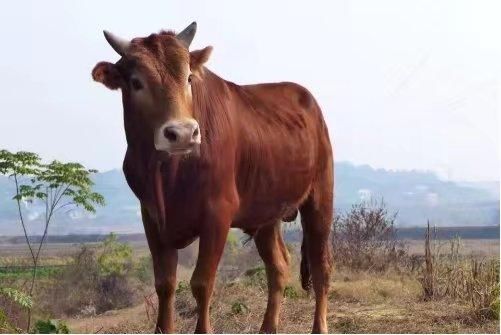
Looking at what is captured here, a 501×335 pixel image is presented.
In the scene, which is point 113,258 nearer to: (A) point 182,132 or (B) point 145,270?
(B) point 145,270

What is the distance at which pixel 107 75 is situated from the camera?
5316 mm

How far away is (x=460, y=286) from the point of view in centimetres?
1107

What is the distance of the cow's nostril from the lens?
4799 mm

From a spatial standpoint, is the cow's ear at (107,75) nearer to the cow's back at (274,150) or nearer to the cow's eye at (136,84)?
the cow's eye at (136,84)

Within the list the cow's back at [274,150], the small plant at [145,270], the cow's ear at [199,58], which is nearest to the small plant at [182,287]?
the cow's back at [274,150]

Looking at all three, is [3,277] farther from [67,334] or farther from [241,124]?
[241,124]

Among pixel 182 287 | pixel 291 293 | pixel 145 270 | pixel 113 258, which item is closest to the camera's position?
pixel 291 293

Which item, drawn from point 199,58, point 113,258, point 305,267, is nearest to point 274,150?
point 199,58

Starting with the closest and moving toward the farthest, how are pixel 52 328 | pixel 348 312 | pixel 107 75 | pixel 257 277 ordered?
pixel 107 75
pixel 52 328
pixel 348 312
pixel 257 277

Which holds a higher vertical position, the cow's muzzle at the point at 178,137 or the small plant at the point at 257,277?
the cow's muzzle at the point at 178,137

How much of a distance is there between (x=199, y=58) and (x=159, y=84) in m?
0.56

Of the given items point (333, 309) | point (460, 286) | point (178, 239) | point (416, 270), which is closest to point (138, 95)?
point (178, 239)

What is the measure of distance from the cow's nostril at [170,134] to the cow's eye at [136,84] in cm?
46

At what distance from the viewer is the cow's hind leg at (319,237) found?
691 cm
